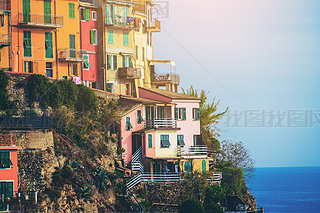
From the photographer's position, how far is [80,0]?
7825 cm

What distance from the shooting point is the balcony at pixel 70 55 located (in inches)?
2874

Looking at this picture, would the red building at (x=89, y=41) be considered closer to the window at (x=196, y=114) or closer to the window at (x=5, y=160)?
the window at (x=196, y=114)

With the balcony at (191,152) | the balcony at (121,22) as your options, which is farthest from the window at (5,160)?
the balcony at (121,22)

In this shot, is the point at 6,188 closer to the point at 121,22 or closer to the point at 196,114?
the point at 196,114

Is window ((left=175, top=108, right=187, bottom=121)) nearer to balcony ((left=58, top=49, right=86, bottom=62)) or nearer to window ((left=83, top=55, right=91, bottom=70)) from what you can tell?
window ((left=83, top=55, right=91, bottom=70))

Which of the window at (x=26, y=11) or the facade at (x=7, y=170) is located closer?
the facade at (x=7, y=170)

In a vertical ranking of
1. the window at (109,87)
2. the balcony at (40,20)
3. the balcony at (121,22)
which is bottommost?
the window at (109,87)

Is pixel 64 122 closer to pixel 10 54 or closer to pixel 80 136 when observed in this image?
pixel 80 136

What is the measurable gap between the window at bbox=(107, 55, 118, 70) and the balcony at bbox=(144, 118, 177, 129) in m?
8.99

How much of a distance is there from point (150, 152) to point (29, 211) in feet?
60.8

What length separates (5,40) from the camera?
68.9 metres

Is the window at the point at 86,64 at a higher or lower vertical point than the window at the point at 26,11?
lower

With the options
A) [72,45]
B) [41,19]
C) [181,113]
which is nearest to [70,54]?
[72,45]

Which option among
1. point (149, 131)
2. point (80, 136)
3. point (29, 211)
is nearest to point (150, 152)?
point (149, 131)
